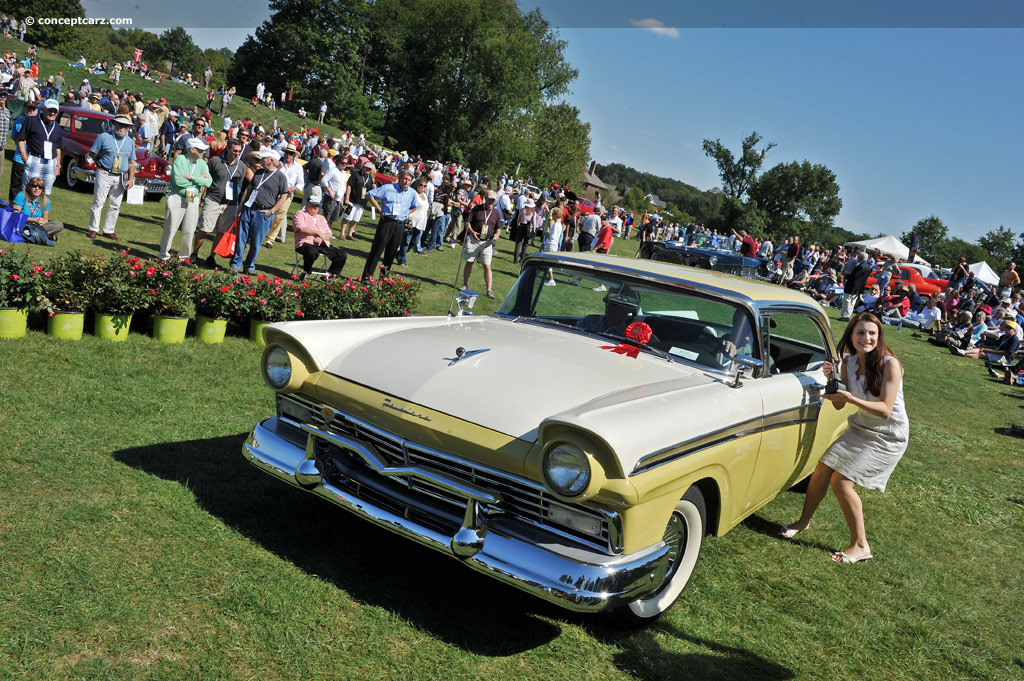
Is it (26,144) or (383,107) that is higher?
(383,107)

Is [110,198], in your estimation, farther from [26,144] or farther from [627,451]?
[627,451]

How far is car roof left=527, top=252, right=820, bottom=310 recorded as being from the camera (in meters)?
4.79

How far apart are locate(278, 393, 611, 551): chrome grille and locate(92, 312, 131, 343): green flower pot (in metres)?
3.55

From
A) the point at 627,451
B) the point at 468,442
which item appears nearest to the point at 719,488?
the point at 627,451

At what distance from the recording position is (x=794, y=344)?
604 cm

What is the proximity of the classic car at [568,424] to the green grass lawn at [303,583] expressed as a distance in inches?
15.4

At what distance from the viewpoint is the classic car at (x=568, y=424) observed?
3.32 metres

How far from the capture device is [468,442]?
11.4 ft

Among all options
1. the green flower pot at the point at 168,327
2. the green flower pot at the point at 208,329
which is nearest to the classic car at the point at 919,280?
the green flower pot at the point at 208,329

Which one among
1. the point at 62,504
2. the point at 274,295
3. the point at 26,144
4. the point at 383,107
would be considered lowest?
the point at 62,504

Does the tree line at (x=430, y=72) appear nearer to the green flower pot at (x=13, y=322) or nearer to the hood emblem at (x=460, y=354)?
the green flower pot at (x=13, y=322)

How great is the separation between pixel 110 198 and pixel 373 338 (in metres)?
8.89

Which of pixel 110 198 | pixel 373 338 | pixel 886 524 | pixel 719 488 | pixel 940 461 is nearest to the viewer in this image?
pixel 719 488

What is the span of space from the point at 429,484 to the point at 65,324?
14.7ft
